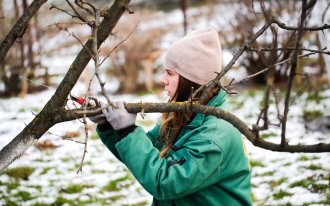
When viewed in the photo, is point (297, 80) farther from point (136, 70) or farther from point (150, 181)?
point (150, 181)

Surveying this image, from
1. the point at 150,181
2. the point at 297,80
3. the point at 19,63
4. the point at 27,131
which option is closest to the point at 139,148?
the point at 150,181

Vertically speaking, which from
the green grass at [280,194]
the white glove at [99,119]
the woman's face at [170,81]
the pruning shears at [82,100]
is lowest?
the green grass at [280,194]

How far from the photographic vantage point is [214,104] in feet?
6.84

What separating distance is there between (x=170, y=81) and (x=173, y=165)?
0.43 metres

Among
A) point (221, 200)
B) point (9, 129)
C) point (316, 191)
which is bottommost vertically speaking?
point (9, 129)

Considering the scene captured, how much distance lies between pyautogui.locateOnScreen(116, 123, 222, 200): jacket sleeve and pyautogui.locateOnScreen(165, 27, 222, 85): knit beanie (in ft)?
1.09

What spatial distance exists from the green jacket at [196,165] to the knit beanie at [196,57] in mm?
214

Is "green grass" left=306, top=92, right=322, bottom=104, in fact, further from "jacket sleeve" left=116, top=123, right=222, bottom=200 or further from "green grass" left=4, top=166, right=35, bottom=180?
"jacket sleeve" left=116, top=123, right=222, bottom=200

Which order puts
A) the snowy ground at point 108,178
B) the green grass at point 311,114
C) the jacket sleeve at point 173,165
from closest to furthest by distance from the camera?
the jacket sleeve at point 173,165 → the snowy ground at point 108,178 → the green grass at point 311,114

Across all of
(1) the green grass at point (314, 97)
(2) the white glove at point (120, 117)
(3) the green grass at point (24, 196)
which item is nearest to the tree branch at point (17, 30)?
(2) the white glove at point (120, 117)

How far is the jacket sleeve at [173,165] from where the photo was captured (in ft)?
6.04

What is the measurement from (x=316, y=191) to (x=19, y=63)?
7.59 m

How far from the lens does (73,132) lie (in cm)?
629

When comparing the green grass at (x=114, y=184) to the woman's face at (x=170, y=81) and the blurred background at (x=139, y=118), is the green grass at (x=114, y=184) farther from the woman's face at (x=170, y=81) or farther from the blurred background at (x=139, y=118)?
the woman's face at (x=170, y=81)
